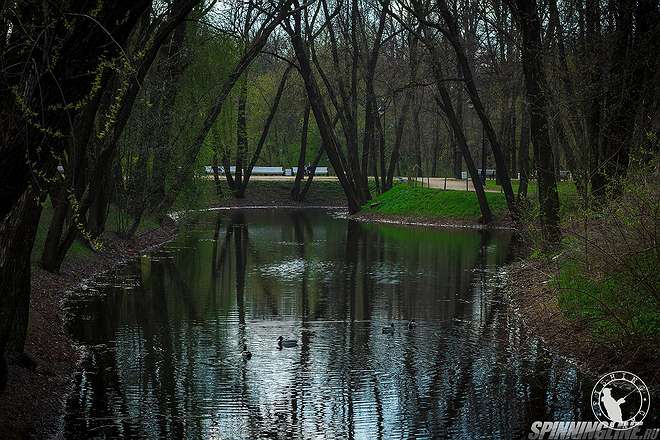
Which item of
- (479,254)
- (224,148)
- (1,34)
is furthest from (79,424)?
(224,148)

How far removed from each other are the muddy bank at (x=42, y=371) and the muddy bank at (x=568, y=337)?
7.02m

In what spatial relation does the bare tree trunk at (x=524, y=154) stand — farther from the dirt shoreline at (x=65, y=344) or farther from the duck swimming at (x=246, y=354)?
the duck swimming at (x=246, y=354)

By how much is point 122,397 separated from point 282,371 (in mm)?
2379

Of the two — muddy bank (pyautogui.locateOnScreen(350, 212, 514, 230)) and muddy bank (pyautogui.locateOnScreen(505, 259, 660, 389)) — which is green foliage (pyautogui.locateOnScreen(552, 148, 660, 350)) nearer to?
muddy bank (pyautogui.locateOnScreen(505, 259, 660, 389))

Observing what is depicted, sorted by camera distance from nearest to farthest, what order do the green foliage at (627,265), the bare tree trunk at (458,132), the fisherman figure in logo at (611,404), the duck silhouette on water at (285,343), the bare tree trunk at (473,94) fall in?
the fisherman figure in logo at (611,404)
the green foliage at (627,265)
the duck silhouette on water at (285,343)
the bare tree trunk at (473,94)
the bare tree trunk at (458,132)

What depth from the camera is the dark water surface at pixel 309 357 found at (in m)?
10.1

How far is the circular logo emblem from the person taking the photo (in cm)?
1007

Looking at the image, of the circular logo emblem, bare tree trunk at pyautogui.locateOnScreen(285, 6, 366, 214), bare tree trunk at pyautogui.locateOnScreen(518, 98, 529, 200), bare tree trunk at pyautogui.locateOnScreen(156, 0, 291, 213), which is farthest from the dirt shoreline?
bare tree trunk at pyautogui.locateOnScreen(285, 6, 366, 214)

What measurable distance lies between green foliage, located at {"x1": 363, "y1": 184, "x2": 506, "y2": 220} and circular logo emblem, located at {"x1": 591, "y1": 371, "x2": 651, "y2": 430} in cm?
2902

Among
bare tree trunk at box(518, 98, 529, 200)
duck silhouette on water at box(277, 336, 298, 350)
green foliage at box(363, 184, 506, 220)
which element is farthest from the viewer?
green foliage at box(363, 184, 506, 220)

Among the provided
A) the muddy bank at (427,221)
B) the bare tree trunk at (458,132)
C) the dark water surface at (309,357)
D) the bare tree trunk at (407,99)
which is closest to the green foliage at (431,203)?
the muddy bank at (427,221)

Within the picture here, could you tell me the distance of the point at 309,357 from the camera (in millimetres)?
13273

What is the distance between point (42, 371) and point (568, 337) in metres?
7.85

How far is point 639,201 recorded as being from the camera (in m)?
11.7
